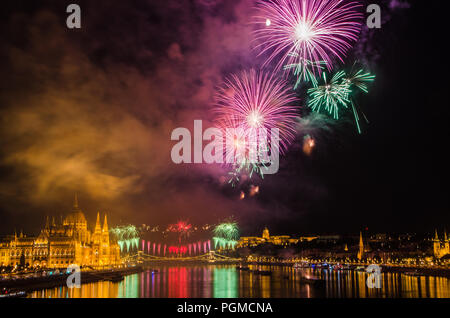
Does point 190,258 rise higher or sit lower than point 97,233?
lower

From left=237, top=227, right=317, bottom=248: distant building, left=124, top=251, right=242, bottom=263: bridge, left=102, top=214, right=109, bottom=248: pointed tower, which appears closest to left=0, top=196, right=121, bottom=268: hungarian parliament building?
left=102, top=214, right=109, bottom=248: pointed tower

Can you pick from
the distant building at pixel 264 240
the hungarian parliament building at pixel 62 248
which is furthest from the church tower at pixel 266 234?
the hungarian parliament building at pixel 62 248

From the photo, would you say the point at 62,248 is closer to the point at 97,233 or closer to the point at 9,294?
the point at 97,233

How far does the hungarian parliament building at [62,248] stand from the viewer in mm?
75062

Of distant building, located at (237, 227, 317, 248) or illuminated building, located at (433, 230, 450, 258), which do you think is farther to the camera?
distant building, located at (237, 227, 317, 248)

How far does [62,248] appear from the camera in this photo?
250 feet

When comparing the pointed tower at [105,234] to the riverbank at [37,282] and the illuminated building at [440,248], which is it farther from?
the illuminated building at [440,248]

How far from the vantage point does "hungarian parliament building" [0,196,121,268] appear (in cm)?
7506

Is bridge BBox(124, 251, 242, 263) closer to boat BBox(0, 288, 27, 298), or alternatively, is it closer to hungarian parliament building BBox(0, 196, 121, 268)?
hungarian parliament building BBox(0, 196, 121, 268)

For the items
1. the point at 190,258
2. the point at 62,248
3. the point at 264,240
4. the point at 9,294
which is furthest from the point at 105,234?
the point at 264,240
